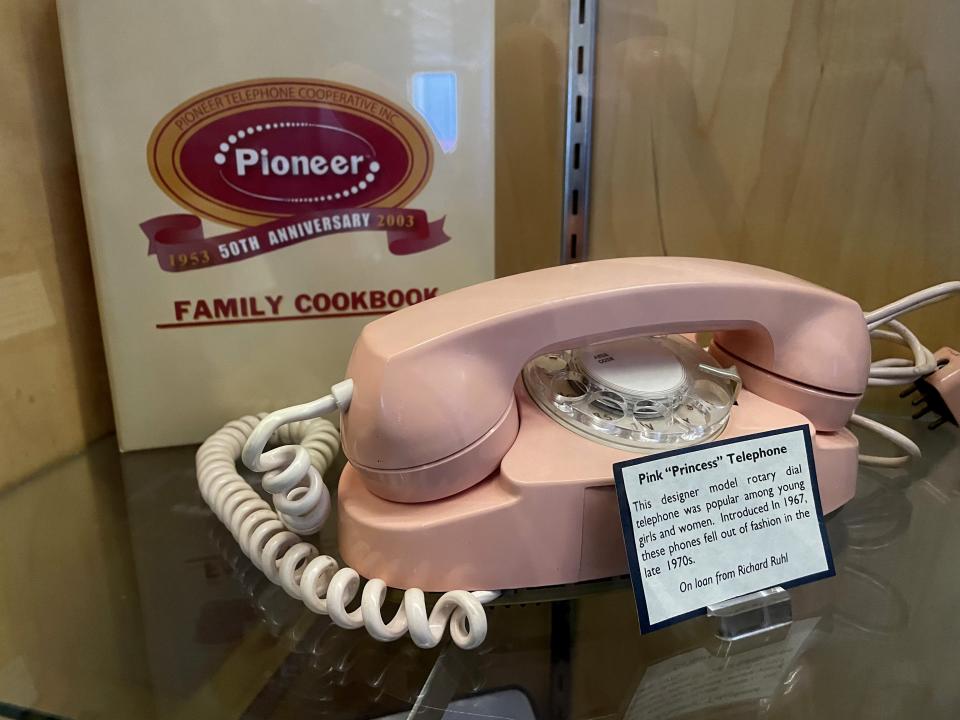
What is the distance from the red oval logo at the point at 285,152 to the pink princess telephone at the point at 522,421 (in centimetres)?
21

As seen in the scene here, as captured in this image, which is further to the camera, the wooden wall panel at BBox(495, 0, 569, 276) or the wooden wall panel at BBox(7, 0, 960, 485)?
the wooden wall panel at BBox(495, 0, 569, 276)

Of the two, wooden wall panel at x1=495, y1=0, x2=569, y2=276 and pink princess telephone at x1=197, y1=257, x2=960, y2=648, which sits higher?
wooden wall panel at x1=495, y1=0, x2=569, y2=276

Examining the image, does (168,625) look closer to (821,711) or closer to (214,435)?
(214,435)

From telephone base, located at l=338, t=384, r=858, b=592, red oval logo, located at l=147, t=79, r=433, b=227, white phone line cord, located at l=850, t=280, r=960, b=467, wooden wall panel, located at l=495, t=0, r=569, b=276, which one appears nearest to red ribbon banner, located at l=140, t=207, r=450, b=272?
red oval logo, located at l=147, t=79, r=433, b=227

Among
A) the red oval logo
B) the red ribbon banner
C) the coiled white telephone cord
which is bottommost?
the coiled white telephone cord

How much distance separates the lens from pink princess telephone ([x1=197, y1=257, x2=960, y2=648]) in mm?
412

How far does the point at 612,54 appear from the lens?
2.49 feet

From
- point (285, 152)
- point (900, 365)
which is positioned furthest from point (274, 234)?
point (900, 365)

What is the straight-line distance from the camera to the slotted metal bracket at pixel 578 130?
2.48ft

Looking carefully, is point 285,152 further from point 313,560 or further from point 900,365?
point 900,365

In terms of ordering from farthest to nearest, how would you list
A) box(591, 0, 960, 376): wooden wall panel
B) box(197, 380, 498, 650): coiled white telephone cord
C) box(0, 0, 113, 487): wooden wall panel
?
box(591, 0, 960, 376): wooden wall panel
box(0, 0, 113, 487): wooden wall panel
box(197, 380, 498, 650): coiled white telephone cord

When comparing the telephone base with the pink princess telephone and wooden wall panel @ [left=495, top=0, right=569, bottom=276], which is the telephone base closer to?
the pink princess telephone

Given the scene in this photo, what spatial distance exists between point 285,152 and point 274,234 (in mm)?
70

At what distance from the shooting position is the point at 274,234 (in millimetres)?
632
